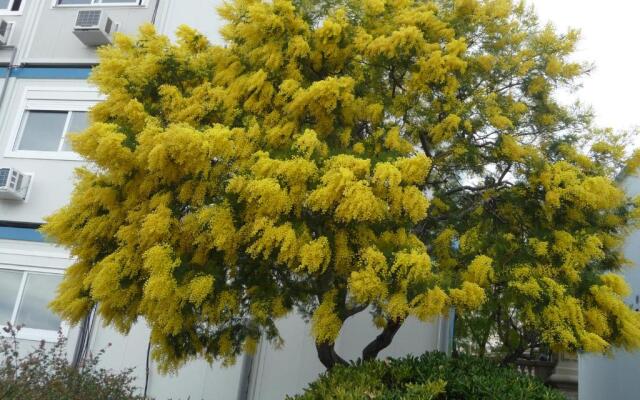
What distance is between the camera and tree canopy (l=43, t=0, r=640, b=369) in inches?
216

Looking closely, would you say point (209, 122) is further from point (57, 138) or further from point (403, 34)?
point (57, 138)

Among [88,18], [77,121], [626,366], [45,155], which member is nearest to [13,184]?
[45,155]

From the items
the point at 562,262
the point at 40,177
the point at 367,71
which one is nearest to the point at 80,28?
the point at 40,177

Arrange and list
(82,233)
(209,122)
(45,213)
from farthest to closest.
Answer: (45,213), (209,122), (82,233)

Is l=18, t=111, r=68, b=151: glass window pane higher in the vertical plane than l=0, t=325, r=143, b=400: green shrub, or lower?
higher

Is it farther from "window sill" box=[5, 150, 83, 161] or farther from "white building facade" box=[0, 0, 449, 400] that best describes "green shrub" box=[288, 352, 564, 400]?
"window sill" box=[5, 150, 83, 161]

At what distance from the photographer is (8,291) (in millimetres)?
10312

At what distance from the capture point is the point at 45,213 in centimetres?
1026

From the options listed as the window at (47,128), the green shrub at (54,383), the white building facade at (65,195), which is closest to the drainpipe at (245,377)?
the white building facade at (65,195)

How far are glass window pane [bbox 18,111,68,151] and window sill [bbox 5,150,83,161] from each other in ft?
0.45

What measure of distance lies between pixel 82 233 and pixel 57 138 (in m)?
5.55

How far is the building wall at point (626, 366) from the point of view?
9.02 metres

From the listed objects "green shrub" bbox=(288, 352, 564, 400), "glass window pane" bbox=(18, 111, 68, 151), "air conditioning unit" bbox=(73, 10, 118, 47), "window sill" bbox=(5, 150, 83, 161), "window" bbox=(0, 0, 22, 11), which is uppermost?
"window" bbox=(0, 0, 22, 11)

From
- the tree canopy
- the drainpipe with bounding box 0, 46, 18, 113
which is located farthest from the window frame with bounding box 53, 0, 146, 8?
the tree canopy
